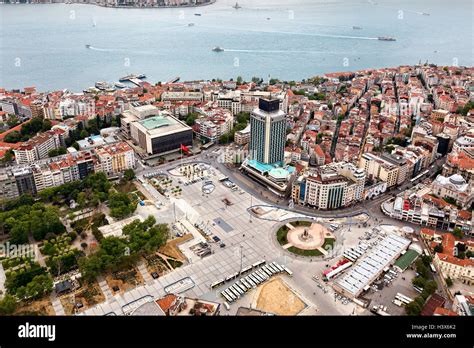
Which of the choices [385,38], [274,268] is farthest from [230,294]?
[385,38]

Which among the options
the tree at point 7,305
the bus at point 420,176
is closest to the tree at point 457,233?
the bus at point 420,176

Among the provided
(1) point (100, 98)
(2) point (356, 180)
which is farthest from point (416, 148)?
(1) point (100, 98)

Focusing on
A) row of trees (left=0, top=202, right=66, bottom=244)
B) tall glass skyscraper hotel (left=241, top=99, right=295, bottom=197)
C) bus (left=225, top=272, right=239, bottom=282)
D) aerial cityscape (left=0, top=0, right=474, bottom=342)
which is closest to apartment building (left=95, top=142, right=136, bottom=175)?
aerial cityscape (left=0, top=0, right=474, bottom=342)

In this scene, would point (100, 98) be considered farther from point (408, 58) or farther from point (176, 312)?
point (408, 58)

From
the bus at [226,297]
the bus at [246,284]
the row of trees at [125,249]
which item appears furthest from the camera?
the row of trees at [125,249]

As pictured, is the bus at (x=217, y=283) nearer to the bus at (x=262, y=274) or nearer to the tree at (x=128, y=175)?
the bus at (x=262, y=274)

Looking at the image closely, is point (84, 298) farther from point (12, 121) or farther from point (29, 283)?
point (12, 121)
